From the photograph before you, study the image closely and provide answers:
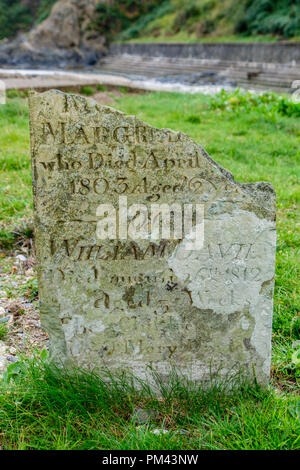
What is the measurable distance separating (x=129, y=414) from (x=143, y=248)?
799mm

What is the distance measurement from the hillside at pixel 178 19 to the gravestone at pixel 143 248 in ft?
92.5

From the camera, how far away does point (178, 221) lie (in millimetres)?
2328

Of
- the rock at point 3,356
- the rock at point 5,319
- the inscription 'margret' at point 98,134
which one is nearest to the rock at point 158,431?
the rock at point 3,356

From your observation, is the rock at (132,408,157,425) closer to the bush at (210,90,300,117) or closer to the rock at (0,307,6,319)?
the rock at (0,307,6,319)

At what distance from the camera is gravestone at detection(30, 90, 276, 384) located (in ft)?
7.33

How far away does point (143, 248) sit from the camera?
7.70 ft

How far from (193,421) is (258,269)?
786 mm

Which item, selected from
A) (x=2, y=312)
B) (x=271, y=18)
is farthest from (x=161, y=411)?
(x=271, y=18)

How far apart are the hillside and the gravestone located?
2819cm

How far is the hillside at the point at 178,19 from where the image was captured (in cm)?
3005

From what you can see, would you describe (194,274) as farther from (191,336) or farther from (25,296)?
(25,296)

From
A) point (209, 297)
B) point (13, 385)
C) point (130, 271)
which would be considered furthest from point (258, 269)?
point (13, 385)

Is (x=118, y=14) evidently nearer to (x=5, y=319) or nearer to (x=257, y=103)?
(x=257, y=103)
